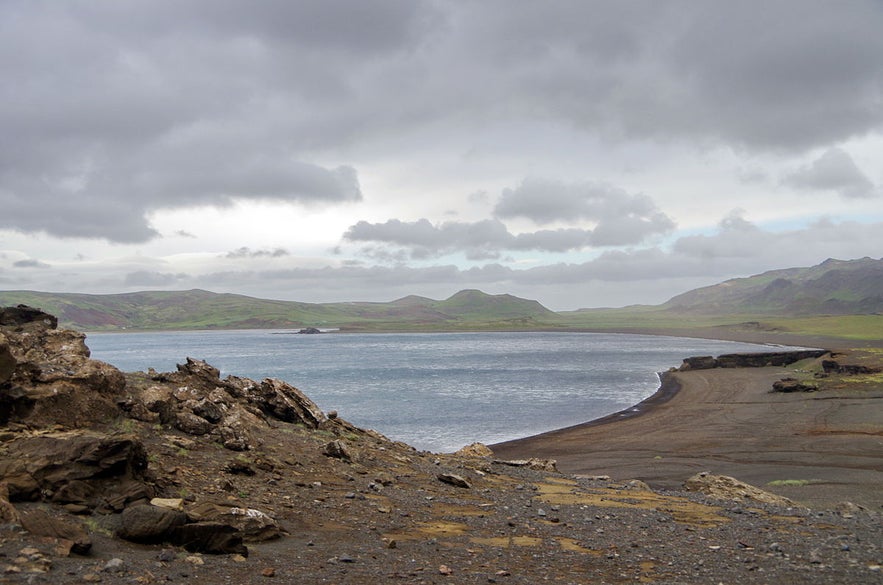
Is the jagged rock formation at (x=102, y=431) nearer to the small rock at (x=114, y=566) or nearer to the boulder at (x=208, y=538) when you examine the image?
the boulder at (x=208, y=538)

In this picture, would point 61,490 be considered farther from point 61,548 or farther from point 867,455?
point 867,455

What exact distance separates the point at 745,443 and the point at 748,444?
0.47 meters

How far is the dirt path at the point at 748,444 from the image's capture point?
32.1m

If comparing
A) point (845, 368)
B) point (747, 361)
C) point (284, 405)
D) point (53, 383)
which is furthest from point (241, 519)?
point (747, 361)

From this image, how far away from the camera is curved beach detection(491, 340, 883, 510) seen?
105 feet

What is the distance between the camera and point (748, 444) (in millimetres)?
44875

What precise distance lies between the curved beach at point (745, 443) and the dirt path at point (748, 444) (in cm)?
6

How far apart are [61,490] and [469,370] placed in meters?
A: 106

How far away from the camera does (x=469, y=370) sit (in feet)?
381

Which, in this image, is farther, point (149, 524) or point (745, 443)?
point (745, 443)

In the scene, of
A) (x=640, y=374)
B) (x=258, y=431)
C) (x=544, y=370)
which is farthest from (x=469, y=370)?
(x=258, y=431)

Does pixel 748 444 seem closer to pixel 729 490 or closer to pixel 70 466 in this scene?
pixel 729 490

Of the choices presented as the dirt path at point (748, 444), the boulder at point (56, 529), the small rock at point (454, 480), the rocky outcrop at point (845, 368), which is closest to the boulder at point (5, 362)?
the boulder at point (56, 529)

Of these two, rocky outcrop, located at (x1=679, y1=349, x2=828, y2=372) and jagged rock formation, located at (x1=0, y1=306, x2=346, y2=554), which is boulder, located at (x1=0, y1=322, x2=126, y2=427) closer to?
jagged rock formation, located at (x1=0, y1=306, x2=346, y2=554)
